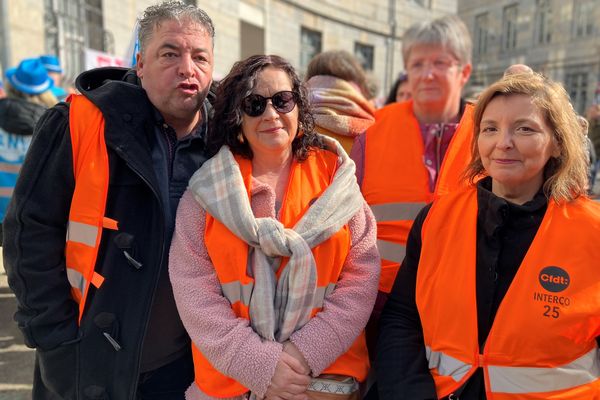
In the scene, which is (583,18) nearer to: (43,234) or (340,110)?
(340,110)

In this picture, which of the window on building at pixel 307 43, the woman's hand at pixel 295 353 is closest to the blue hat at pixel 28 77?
the woman's hand at pixel 295 353

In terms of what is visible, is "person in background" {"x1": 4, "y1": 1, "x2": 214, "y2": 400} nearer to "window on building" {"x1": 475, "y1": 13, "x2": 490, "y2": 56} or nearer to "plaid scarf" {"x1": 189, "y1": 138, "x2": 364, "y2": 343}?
"plaid scarf" {"x1": 189, "y1": 138, "x2": 364, "y2": 343}

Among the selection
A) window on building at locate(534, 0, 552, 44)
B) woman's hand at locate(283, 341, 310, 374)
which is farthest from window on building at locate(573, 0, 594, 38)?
woman's hand at locate(283, 341, 310, 374)

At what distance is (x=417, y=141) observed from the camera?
220 cm

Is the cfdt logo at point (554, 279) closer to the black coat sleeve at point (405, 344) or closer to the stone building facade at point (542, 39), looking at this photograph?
the black coat sleeve at point (405, 344)

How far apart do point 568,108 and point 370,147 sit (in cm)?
90

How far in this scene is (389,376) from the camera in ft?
5.28

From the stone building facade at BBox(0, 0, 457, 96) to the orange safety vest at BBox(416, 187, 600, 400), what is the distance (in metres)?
3.13

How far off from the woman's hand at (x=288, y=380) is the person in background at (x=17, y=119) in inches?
131

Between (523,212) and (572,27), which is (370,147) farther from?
(572,27)

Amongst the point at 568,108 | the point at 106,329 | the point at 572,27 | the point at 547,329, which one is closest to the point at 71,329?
the point at 106,329

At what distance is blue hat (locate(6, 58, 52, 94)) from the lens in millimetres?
3980

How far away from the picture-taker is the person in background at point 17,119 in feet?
12.7

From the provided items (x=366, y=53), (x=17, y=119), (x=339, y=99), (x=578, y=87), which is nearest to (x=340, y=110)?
(x=339, y=99)
